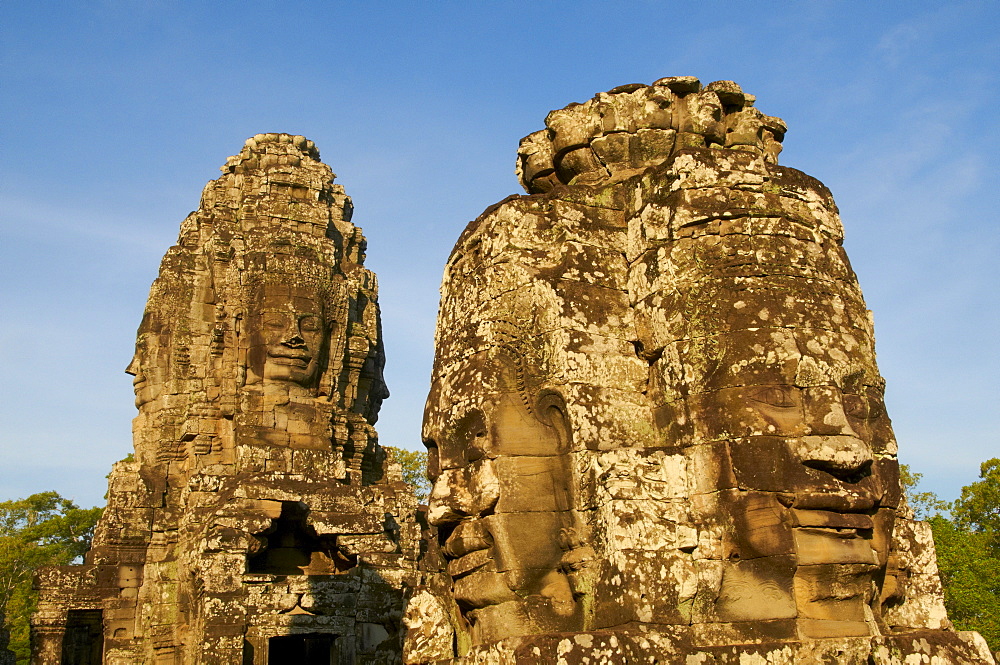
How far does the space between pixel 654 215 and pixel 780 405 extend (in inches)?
61.9

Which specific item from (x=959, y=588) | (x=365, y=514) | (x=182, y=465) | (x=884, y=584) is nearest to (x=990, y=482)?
(x=959, y=588)

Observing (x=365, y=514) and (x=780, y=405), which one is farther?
(x=365, y=514)

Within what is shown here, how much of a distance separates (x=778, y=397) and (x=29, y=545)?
38986 millimetres

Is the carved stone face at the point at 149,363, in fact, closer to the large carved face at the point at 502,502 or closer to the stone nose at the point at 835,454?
the large carved face at the point at 502,502

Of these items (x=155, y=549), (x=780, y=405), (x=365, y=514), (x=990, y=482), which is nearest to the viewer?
(x=780, y=405)

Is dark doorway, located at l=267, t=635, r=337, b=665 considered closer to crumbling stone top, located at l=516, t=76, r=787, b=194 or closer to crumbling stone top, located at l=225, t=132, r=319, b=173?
crumbling stone top, located at l=225, t=132, r=319, b=173

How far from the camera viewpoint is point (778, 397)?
550 cm

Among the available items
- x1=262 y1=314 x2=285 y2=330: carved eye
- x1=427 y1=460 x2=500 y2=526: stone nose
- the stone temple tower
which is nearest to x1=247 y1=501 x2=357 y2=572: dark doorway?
the stone temple tower

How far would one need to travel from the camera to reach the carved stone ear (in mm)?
5945

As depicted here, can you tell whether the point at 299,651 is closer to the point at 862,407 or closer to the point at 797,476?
the point at 862,407

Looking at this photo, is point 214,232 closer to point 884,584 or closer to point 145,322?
point 145,322

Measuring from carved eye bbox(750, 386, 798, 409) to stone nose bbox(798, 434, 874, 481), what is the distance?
8.6 inches

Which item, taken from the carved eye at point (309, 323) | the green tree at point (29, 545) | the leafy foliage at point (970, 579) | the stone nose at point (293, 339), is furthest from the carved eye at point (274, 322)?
the green tree at point (29, 545)

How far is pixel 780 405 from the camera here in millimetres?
5496
